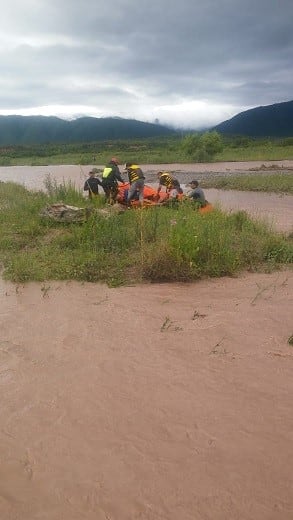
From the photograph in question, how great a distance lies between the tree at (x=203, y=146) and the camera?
38.6m

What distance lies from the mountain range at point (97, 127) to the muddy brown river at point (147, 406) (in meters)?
147

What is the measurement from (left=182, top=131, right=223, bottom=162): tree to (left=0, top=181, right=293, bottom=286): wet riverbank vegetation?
3075 cm

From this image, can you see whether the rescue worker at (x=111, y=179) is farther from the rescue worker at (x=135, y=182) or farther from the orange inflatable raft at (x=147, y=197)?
the rescue worker at (x=135, y=182)

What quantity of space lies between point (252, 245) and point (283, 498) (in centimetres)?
505

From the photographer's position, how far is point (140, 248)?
23.2ft

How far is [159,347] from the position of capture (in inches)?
175

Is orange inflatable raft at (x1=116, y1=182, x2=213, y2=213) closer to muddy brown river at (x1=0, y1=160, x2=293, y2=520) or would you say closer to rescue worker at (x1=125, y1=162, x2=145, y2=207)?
rescue worker at (x1=125, y1=162, x2=145, y2=207)

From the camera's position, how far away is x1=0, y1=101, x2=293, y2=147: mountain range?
15243 cm

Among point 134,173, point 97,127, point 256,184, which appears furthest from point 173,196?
point 97,127

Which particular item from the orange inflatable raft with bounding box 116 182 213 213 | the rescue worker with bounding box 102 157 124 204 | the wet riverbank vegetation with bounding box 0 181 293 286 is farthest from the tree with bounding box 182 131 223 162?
the wet riverbank vegetation with bounding box 0 181 293 286

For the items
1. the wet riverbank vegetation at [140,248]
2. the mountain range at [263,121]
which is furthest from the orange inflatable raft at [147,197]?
the mountain range at [263,121]

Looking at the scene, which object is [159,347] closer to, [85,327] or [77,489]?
[85,327]

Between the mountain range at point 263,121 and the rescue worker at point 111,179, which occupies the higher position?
the mountain range at point 263,121

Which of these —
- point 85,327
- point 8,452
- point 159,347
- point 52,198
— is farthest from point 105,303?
point 52,198
